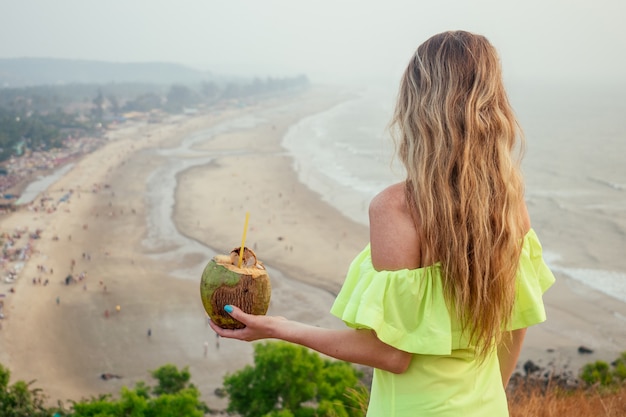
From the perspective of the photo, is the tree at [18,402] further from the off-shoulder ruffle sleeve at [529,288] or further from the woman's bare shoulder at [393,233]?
the woman's bare shoulder at [393,233]

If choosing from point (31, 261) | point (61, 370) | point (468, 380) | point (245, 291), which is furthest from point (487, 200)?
point (31, 261)

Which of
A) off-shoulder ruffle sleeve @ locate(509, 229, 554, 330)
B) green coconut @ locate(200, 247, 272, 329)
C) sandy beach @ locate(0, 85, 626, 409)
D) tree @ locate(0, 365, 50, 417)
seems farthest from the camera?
sandy beach @ locate(0, 85, 626, 409)

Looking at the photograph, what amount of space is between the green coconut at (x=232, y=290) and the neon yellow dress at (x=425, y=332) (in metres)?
0.40

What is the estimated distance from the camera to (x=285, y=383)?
10.6 metres

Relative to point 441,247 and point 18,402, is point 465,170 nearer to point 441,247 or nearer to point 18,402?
point 441,247

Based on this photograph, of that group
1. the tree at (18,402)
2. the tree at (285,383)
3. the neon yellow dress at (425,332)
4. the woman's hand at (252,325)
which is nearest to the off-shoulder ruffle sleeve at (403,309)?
the neon yellow dress at (425,332)

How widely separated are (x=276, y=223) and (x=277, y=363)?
15104mm

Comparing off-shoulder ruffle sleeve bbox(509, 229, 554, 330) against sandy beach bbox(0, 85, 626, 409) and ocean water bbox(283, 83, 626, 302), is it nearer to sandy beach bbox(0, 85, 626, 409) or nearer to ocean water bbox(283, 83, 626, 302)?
ocean water bbox(283, 83, 626, 302)

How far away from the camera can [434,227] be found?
1680mm

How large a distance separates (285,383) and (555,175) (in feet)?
96.4

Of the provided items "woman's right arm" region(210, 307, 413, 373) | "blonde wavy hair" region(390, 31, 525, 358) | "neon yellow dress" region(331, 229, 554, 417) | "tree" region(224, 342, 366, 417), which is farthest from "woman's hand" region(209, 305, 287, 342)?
"tree" region(224, 342, 366, 417)

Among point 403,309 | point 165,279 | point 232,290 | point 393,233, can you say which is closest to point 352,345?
point 403,309

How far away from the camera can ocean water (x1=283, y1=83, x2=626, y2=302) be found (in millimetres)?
20953

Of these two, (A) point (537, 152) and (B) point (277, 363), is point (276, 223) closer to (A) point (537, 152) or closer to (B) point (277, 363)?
(B) point (277, 363)
